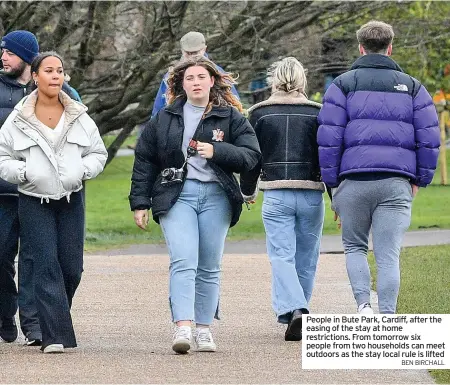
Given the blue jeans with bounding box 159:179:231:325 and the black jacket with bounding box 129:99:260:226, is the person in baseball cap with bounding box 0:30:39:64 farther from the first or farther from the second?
the blue jeans with bounding box 159:179:231:325

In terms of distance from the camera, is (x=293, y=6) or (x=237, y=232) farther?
(x=237, y=232)

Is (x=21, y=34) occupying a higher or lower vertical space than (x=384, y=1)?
lower

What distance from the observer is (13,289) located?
30.8ft

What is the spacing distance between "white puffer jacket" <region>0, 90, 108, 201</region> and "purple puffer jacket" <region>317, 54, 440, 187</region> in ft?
4.57

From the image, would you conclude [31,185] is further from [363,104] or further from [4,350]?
[363,104]

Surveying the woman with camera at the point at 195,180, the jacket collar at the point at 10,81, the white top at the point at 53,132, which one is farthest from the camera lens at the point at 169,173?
the jacket collar at the point at 10,81

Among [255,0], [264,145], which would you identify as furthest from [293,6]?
[264,145]

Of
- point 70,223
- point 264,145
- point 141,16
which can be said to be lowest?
point 70,223

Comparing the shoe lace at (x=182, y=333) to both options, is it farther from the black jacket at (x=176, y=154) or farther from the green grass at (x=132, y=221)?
the green grass at (x=132, y=221)

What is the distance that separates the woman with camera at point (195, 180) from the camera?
8.65 metres

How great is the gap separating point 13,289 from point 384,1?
10.4 metres

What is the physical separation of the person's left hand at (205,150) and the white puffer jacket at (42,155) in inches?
25.2

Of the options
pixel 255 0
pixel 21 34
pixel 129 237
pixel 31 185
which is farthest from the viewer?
pixel 129 237

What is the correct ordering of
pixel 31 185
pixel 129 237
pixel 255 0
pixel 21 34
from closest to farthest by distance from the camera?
pixel 31 185 → pixel 21 34 → pixel 255 0 → pixel 129 237
